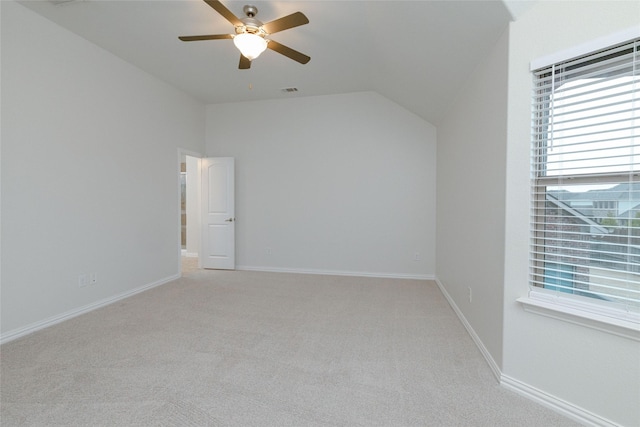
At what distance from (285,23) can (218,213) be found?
154 inches

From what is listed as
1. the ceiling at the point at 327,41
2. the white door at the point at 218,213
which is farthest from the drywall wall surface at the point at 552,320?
the white door at the point at 218,213

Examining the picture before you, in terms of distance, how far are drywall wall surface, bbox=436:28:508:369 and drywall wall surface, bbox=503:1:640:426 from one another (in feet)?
0.30

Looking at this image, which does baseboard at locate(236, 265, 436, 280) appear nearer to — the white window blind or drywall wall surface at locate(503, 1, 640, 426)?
drywall wall surface at locate(503, 1, 640, 426)

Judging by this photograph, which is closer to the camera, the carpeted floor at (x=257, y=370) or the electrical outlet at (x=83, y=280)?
the carpeted floor at (x=257, y=370)

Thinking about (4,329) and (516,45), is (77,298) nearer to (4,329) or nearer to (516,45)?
(4,329)

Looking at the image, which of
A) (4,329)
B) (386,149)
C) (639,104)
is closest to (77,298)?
(4,329)

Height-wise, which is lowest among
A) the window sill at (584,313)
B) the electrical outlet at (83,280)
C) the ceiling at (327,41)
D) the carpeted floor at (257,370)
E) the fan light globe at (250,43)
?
the carpeted floor at (257,370)

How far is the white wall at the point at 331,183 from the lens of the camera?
199 inches

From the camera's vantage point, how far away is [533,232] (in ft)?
6.51

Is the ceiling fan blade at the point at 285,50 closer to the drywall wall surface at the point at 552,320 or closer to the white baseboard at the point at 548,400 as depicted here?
the drywall wall surface at the point at 552,320

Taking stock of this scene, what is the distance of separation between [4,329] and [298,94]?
465 centimetres

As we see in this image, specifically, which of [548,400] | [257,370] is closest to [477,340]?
[548,400]

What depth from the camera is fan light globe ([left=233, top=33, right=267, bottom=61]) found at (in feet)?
8.49

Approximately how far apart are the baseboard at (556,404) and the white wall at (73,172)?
162 inches
